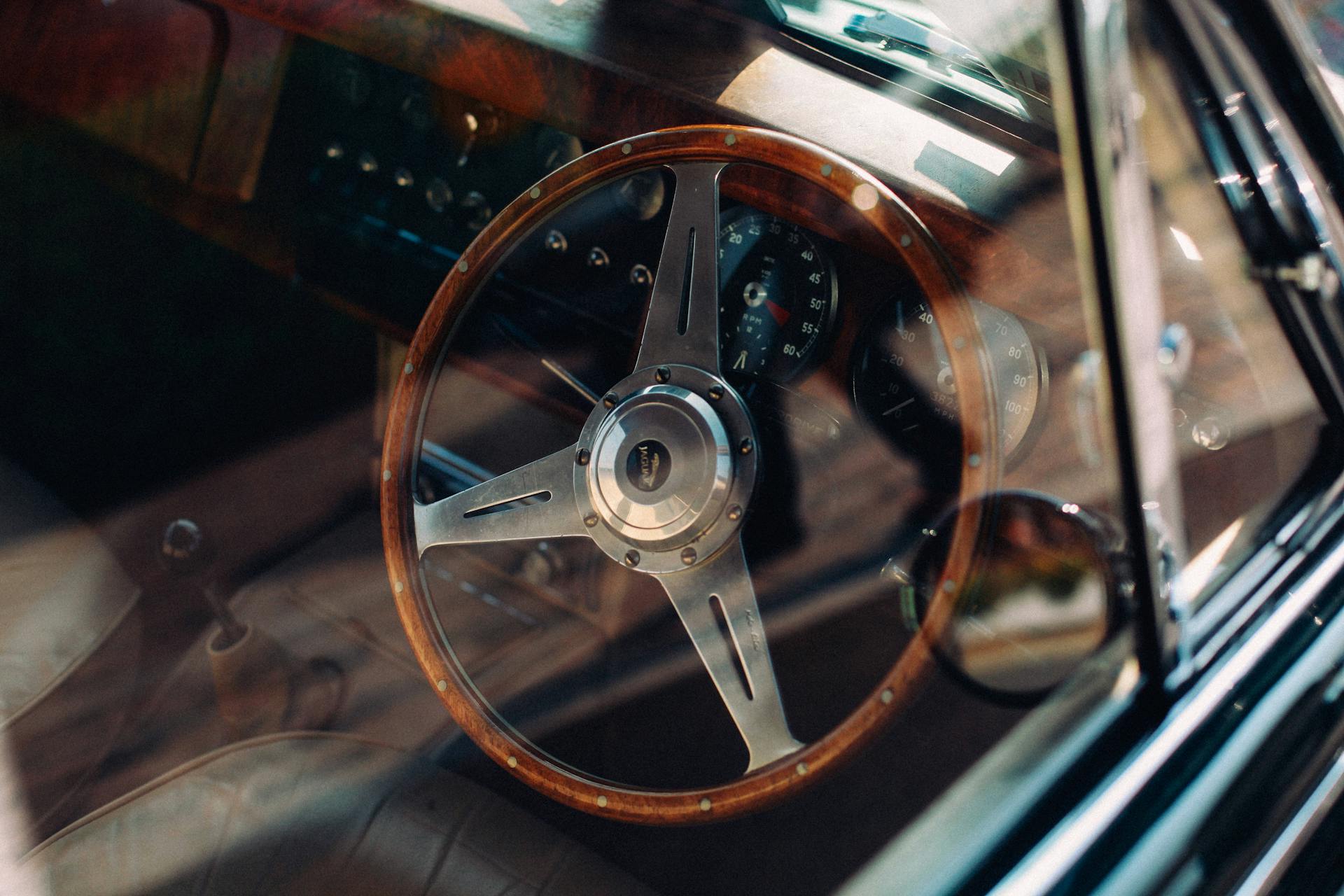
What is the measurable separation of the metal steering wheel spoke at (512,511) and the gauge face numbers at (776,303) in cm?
28

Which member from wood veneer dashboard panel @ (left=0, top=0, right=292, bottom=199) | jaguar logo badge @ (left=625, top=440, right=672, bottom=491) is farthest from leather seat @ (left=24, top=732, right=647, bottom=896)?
wood veneer dashboard panel @ (left=0, top=0, right=292, bottom=199)

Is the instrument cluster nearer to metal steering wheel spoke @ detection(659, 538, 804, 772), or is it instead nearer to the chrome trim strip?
metal steering wheel spoke @ detection(659, 538, 804, 772)

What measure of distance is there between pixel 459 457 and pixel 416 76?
70 cm

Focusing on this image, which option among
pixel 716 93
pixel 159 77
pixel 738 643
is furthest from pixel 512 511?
pixel 159 77

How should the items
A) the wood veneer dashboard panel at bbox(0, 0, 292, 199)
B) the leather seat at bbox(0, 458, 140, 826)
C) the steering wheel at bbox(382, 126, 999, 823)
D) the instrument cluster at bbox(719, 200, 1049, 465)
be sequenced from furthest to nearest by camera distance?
the wood veneer dashboard panel at bbox(0, 0, 292, 199), the leather seat at bbox(0, 458, 140, 826), the instrument cluster at bbox(719, 200, 1049, 465), the steering wheel at bbox(382, 126, 999, 823)

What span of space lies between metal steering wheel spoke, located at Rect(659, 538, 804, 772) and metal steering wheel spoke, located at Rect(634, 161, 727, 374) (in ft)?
0.69

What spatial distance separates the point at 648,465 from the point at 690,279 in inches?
7.9

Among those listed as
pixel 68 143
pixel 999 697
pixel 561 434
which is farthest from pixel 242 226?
pixel 999 697

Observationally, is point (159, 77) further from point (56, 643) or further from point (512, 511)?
point (512, 511)

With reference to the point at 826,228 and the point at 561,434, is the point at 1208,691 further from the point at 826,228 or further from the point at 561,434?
the point at 561,434

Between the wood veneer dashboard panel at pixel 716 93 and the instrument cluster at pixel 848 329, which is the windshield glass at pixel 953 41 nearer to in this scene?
the wood veneer dashboard panel at pixel 716 93

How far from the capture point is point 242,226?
2250mm

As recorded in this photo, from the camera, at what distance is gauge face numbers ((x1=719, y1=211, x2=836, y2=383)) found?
1303mm

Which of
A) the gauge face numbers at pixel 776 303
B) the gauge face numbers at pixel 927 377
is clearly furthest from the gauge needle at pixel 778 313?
the gauge face numbers at pixel 927 377
